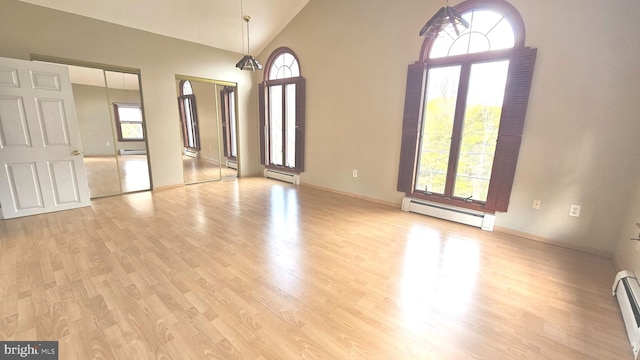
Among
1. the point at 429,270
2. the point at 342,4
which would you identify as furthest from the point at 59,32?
the point at 429,270

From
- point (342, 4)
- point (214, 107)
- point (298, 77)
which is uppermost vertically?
point (342, 4)

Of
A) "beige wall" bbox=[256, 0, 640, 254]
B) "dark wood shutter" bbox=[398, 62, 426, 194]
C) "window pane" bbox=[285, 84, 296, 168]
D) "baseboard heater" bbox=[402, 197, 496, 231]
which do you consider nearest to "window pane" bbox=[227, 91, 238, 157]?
"window pane" bbox=[285, 84, 296, 168]

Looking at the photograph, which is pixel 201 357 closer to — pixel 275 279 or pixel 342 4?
pixel 275 279

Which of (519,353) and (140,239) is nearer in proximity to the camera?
(519,353)

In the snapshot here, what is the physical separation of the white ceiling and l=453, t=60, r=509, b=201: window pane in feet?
11.7

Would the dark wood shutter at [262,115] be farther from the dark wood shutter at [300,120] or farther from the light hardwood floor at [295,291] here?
the light hardwood floor at [295,291]

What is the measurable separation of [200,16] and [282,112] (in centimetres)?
220

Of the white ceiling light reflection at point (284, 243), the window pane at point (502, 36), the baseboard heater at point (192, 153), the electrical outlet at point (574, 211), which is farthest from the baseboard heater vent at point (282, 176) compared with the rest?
the electrical outlet at point (574, 211)

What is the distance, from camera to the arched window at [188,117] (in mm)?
5173

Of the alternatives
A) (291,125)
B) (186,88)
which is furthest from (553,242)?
(186,88)

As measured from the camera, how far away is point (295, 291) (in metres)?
1.99

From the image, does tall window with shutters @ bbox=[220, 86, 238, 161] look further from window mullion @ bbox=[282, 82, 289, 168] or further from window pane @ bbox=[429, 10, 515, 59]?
window pane @ bbox=[429, 10, 515, 59]

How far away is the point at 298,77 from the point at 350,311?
4525 mm

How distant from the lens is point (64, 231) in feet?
9.72
